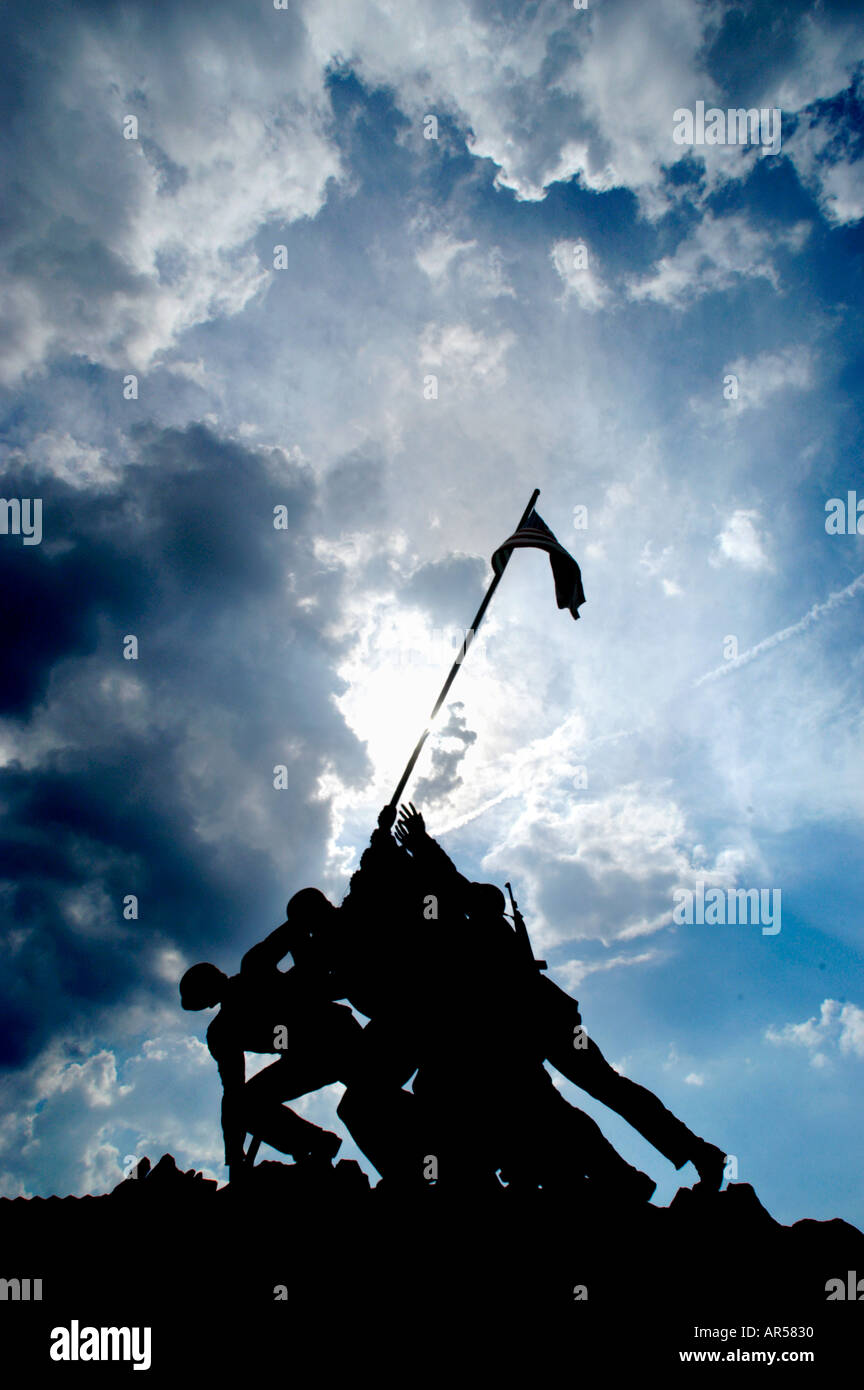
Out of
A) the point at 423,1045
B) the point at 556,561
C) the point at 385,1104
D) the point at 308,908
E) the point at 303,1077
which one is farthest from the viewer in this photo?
the point at 556,561

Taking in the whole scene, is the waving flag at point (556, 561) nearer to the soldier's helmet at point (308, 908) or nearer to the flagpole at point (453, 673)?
the flagpole at point (453, 673)

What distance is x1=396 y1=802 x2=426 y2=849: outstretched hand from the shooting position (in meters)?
9.90

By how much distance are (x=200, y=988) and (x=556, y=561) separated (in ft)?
33.9

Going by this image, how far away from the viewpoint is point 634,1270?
438 cm

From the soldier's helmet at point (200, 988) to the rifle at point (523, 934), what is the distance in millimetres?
4427

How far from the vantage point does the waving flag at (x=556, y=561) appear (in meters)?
A: 12.5

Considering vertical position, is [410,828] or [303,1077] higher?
[410,828]

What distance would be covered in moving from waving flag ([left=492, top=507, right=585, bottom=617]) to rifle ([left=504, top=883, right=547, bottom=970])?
6422 millimetres

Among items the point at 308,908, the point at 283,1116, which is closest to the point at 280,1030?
the point at 283,1116

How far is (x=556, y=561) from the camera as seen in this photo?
12680 mm

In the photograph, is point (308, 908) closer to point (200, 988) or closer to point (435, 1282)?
point (200, 988)

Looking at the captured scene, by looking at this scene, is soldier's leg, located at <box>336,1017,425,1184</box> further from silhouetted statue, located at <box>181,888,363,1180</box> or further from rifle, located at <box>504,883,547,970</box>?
rifle, located at <box>504,883,547,970</box>
